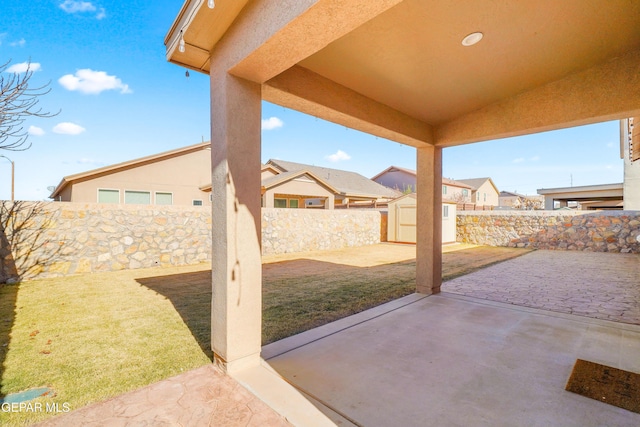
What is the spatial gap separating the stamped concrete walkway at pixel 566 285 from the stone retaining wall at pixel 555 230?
225 centimetres

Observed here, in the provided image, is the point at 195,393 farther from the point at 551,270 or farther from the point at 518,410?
the point at 551,270

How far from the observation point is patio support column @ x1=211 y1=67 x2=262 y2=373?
8.94 feet

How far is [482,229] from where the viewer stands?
15.4 meters

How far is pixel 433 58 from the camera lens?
3.41 m

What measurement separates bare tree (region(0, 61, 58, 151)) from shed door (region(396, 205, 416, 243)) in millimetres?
13384

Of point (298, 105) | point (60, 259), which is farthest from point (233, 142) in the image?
point (60, 259)

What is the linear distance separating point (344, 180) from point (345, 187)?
1828 mm

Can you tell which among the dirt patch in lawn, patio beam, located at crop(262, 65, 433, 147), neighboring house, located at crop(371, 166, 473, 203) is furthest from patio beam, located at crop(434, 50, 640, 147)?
neighboring house, located at crop(371, 166, 473, 203)

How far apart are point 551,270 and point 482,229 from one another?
7.34m

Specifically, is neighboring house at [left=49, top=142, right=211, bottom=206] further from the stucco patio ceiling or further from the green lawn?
the stucco patio ceiling

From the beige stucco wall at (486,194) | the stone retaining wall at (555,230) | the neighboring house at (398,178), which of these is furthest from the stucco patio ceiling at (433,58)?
the beige stucco wall at (486,194)

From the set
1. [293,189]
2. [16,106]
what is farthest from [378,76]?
[293,189]

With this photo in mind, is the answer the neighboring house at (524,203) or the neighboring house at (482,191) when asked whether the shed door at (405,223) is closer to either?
the neighboring house at (524,203)

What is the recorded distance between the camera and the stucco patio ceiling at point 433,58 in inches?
94.9
